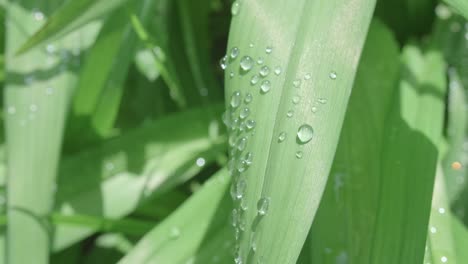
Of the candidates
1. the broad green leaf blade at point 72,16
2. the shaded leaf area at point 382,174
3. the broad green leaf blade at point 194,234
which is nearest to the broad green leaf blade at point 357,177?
the shaded leaf area at point 382,174

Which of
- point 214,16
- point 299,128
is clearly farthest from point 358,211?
point 214,16

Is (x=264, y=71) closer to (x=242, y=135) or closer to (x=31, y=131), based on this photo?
(x=242, y=135)

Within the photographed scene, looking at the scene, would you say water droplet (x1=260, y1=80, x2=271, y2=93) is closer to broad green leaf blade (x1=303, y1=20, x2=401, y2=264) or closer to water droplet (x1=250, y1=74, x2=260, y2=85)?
water droplet (x1=250, y1=74, x2=260, y2=85)

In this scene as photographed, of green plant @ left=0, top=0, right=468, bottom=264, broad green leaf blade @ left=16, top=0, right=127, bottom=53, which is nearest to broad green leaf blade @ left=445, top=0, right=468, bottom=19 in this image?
green plant @ left=0, top=0, right=468, bottom=264

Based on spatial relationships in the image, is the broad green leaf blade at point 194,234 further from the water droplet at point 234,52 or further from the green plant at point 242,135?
the water droplet at point 234,52

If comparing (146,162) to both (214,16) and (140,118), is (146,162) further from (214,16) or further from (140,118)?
(214,16)
